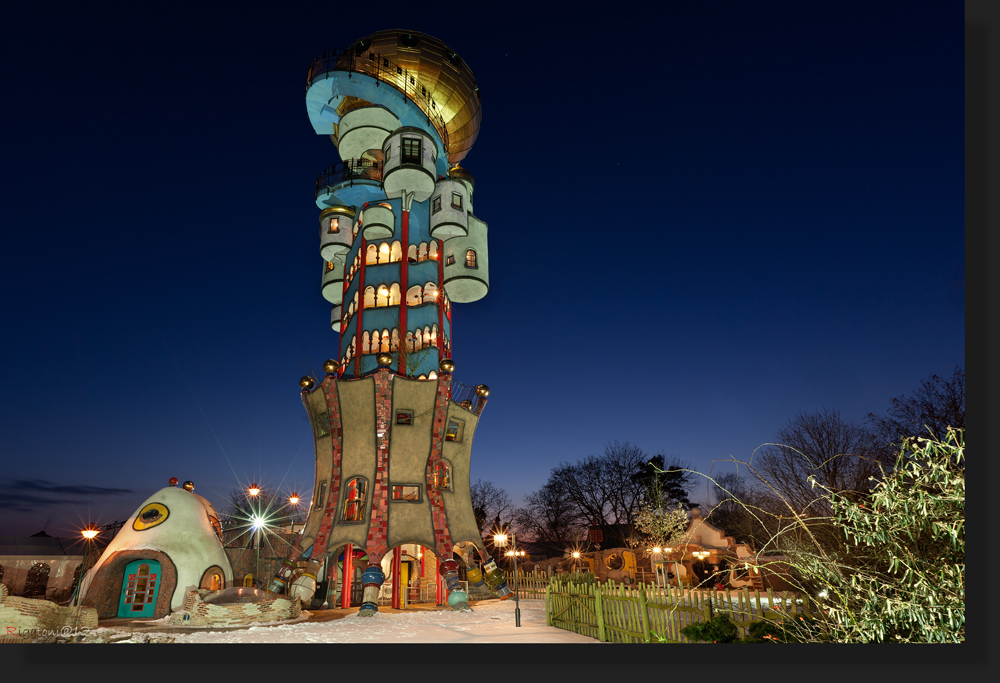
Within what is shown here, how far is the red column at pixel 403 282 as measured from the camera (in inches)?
935

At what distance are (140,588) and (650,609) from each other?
1604cm

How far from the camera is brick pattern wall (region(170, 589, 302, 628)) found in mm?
15047

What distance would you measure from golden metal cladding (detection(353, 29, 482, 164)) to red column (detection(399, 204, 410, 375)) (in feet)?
20.9

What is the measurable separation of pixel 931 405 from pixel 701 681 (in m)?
29.9

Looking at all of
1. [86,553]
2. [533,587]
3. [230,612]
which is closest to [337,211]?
[86,553]

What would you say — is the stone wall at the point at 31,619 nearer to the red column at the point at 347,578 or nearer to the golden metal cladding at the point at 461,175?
the red column at the point at 347,578

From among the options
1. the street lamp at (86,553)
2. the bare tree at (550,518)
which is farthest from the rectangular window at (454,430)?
the bare tree at (550,518)

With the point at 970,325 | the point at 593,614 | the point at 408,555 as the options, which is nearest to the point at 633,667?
the point at 970,325

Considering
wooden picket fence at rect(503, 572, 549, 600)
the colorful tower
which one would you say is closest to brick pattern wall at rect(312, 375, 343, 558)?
the colorful tower

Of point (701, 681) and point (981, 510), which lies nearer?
point (701, 681)

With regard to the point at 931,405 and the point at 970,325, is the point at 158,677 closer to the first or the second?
the point at 970,325

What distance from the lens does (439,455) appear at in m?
21.8

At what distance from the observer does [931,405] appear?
81.9 ft

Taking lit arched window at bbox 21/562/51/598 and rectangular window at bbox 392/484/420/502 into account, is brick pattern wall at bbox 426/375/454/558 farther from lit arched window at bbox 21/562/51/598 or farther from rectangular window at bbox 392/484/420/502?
lit arched window at bbox 21/562/51/598
